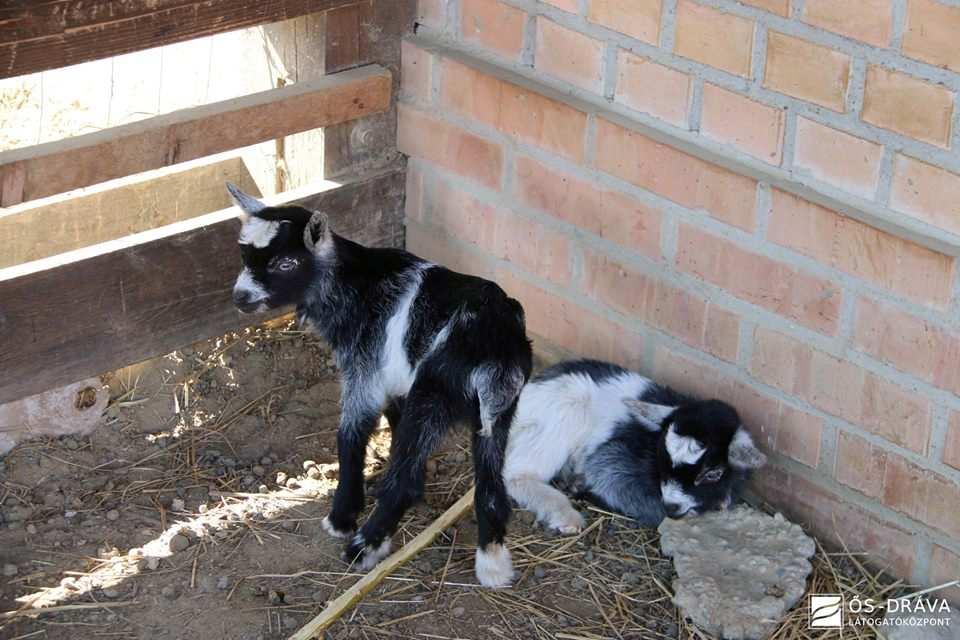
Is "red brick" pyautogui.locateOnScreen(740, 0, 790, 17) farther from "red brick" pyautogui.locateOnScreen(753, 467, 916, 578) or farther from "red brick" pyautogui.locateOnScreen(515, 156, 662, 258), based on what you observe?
"red brick" pyautogui.locateOnScreen(753, 467, 916, 578)

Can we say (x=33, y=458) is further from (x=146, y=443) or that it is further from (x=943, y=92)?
(x=943, y=92)

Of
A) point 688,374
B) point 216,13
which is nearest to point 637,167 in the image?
point 688,374

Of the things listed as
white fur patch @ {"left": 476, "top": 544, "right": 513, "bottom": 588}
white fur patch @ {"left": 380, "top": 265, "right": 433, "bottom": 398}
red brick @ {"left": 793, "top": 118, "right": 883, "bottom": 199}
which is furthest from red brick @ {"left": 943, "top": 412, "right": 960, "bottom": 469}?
white fur patch @ {"left": 380, "top": 265, "right": 433, "bottom": 398}

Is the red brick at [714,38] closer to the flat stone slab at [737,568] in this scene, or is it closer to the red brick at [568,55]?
the red brick at [568,55]

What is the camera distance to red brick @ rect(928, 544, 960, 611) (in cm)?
405

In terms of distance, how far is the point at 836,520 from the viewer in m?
4.32

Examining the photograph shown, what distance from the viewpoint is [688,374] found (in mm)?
4613

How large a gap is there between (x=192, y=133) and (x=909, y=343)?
7.37ft

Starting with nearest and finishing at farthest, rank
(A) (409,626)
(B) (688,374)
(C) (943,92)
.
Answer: (C) (943,92) < (A) (409,626) < (B) (688,374)

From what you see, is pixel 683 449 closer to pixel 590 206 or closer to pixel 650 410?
pixel 650 410

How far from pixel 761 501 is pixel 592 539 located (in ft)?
1.83

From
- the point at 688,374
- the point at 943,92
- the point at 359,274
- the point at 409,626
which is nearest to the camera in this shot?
the point at 943,92

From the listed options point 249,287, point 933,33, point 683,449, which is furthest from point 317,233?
point 933,33

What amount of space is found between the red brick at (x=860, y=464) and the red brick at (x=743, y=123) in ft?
2.80
